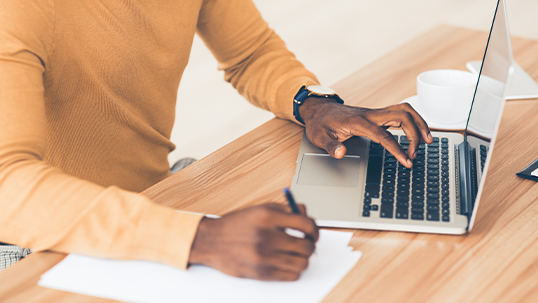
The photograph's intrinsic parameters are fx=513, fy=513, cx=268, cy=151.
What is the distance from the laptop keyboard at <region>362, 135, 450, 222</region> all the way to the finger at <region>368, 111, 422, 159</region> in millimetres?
26

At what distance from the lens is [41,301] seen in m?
0.62

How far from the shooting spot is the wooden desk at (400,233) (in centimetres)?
61

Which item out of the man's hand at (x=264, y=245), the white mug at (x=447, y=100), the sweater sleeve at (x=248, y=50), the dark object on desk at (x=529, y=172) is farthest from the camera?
the sweater sleeve at (x=248, y=50)

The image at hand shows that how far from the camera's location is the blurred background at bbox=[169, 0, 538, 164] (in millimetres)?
2496

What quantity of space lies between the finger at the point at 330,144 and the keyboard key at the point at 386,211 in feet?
0.47

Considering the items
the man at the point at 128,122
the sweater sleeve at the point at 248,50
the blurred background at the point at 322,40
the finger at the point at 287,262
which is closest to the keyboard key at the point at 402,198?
the man at the point at 128,122

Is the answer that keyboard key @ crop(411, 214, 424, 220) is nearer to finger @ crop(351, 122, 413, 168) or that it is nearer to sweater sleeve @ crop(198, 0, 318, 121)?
finger @ crop(351, 122, 413, 168)

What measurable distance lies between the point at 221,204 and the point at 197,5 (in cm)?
50

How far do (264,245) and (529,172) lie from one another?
0.48m

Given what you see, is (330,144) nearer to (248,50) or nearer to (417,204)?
(417,204)

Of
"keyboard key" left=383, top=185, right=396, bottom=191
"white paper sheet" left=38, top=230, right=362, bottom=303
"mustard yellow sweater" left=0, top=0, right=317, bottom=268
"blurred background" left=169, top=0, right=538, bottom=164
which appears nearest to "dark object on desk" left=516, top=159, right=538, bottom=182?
"keyboard key" left=383, top=185, right=396, bottom=191

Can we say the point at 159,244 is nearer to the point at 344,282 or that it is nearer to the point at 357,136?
the point at 344,282

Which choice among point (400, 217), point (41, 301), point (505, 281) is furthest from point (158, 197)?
point (505, 281)

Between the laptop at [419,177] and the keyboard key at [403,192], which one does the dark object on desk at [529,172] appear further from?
the keyboard key at [403,192]
